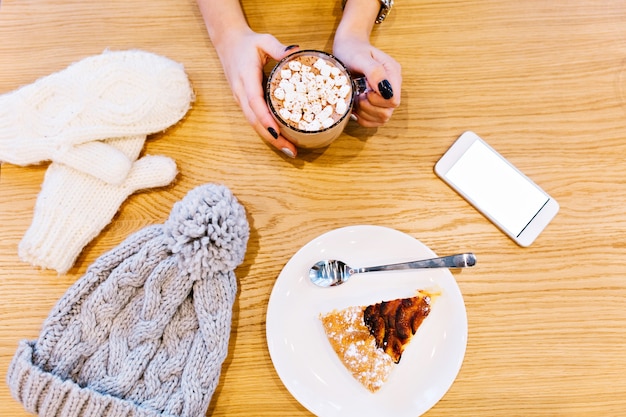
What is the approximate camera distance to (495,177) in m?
0.99

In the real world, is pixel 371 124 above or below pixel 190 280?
above

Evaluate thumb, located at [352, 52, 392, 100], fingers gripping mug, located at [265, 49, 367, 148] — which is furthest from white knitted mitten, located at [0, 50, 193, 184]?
thumb, located at [352, 52, 392, 100]

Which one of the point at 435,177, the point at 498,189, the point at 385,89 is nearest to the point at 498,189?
the point at 498,189

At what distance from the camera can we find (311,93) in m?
0.82

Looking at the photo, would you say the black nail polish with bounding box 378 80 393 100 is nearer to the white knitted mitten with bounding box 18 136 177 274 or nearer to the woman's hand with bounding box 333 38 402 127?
the woman's hand with bounding box 333 38 402 127

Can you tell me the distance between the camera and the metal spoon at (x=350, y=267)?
0.92 meters

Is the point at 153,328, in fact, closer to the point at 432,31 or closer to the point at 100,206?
the point at 100,206

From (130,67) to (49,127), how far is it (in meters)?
0.19

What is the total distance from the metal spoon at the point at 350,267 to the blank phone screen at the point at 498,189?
0.12 meters

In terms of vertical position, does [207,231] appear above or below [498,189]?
below

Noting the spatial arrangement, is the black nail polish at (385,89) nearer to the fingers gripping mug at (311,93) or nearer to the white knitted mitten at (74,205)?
the fingers gripping mug at (311,93)

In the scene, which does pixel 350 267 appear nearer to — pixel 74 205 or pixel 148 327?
pixel 148 327

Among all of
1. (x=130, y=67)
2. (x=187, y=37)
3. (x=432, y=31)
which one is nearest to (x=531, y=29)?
(x=432, y=31)

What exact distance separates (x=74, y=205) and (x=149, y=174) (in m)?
0.15
